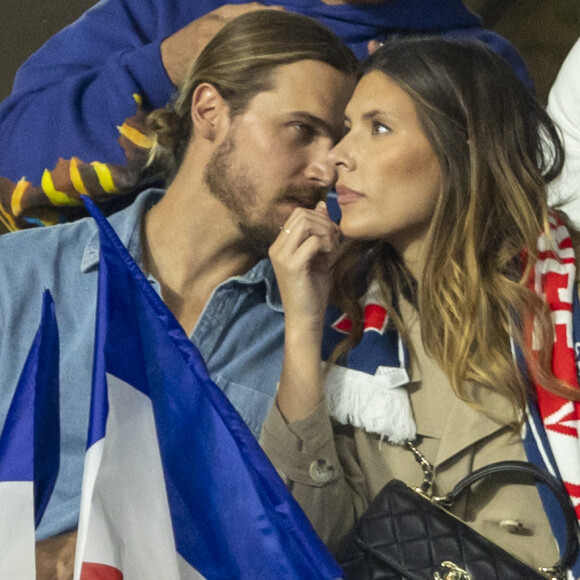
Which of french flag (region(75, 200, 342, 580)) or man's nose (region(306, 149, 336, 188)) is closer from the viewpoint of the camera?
french flag (region(75, 200, 342, 580))

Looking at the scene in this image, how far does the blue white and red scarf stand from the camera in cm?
98

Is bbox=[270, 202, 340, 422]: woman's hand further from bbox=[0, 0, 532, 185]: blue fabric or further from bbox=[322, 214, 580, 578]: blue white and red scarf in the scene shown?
bbox=[0, 0, 532, 185]: blue fabric

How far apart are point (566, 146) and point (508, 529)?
60 centimetres

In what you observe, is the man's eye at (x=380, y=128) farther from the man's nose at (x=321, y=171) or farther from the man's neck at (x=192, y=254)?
the man's neck at (x=192, y=254)

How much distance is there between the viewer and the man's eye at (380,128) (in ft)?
3.50

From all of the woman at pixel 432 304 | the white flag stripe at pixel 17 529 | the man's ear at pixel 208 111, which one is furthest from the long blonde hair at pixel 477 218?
the white flag stripe at pixel 17 529

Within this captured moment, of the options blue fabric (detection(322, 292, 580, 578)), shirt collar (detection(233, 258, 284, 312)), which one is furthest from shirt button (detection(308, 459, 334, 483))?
shirt collar (detection(233, 258, 284, 312))

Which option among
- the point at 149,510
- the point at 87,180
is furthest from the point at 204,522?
the point at 87,180

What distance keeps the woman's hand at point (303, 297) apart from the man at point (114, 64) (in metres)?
0.39

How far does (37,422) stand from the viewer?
775 mm

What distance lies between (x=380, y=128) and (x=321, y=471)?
0.39m

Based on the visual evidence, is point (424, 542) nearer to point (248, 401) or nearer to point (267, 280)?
point (248, 401)

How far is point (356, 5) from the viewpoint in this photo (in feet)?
4.73

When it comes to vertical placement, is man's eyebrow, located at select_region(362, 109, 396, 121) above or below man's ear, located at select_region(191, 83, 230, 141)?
above
